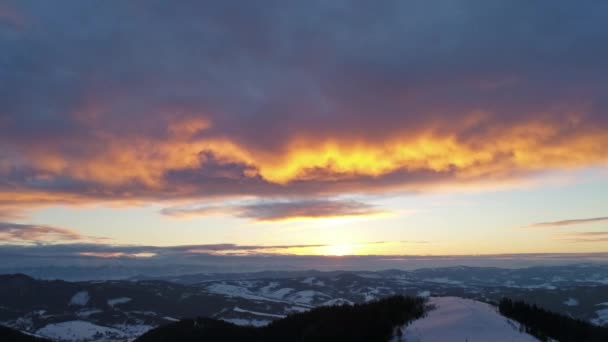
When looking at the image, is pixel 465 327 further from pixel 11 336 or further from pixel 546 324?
pixel 11 336

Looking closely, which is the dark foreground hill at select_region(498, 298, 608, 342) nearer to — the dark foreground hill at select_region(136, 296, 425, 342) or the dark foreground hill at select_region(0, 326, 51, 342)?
the dark foreground hill at select_region(136, 296, 425, 342)

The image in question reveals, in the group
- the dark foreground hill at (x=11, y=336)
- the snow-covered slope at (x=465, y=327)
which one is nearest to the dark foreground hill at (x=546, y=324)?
the snow-covered slope at (x=465, y=327)

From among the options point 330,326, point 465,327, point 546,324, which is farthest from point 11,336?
point 546,324

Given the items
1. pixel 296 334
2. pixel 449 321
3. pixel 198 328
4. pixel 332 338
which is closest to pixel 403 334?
pixel 449 321

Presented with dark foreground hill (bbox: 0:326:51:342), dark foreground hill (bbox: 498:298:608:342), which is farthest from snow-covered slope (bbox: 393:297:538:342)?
dark foreground hill (bbox: 0:326:51:342)

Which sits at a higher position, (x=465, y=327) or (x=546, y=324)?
(x=465, y=327)

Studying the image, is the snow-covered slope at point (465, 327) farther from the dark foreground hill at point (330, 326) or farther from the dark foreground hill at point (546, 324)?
the dark foreground hill at point (546, 324)
